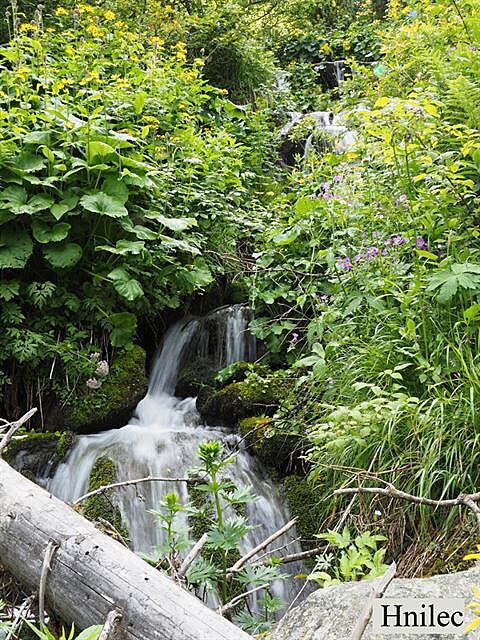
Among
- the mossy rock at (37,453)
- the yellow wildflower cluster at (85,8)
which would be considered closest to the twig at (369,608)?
the mossy rock at (37,453)

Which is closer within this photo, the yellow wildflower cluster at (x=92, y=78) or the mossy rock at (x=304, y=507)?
the mossy rock at (x=304, y=507)

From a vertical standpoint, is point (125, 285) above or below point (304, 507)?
above

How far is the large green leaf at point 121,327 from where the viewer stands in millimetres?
4438

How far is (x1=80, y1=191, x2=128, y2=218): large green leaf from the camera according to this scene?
420 centimetres

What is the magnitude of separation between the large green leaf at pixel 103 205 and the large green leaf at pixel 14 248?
0.48 m

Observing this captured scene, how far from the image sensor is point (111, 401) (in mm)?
4289

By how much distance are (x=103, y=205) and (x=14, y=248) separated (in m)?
0.68

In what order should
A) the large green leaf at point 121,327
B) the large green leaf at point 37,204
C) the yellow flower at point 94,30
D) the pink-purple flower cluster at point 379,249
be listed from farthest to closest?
1. the yellow flower at point 94,30
2. the large green leaf at point 121,327
3. the large green leaf at point 37,204
4. the pink-purple flower cluster at point 379,249

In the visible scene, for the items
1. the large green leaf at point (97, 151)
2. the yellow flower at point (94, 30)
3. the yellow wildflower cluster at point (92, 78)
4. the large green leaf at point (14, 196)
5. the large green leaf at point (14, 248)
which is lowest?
the large green leaf at point (14, 248)

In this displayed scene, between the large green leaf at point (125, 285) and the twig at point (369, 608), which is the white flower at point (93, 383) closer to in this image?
the large green leaf at point (125, 285)

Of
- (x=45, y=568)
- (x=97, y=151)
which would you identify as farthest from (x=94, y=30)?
(x=45, y=568)

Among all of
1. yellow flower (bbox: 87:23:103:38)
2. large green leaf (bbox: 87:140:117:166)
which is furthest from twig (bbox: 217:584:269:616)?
yellow flower (bbox: 87:23:103:38)

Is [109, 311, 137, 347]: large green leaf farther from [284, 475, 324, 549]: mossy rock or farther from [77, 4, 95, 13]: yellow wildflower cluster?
[77, 4, 95, 13]: yellow wildflower cluster

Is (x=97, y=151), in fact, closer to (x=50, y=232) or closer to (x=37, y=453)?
(x=50, y=232)
